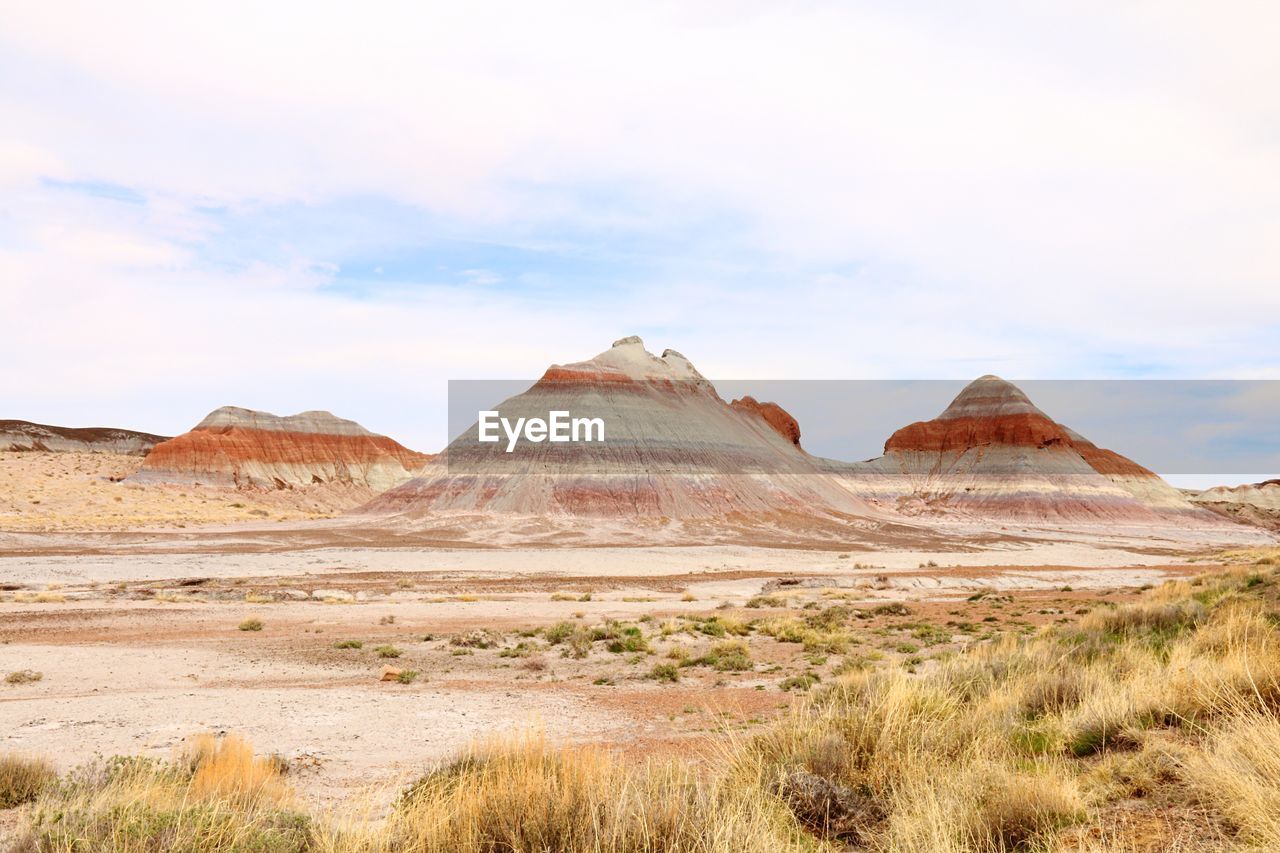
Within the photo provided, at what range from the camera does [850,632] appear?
22781 mm

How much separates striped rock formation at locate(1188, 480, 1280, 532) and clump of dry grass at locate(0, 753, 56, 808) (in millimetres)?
152768

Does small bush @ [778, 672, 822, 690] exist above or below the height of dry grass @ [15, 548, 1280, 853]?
below

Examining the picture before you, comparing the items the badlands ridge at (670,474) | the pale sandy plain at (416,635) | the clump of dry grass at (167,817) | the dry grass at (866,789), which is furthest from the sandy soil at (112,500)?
the dry grass at (866,789)

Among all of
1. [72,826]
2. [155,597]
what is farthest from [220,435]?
[72,826]

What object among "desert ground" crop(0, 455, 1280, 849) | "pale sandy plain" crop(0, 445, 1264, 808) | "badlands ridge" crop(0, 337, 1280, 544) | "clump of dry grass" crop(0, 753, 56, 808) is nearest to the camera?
"clump of dry grass" crop(0, 753, 56, 808)

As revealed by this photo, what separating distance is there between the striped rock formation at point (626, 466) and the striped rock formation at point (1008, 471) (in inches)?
1131

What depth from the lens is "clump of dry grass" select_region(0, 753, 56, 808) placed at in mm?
7355

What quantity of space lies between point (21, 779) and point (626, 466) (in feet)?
284

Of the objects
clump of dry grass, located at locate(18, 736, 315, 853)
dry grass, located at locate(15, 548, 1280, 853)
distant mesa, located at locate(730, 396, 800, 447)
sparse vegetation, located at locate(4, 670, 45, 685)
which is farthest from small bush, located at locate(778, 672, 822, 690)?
distant mesa, located at locate(730, 396, 800, 447)

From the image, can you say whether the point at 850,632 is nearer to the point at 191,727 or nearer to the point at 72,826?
the point at 191,727

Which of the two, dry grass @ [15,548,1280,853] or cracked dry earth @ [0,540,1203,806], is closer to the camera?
dry grass @ [15,548,1280,853]

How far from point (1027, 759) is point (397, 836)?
512 centimetres

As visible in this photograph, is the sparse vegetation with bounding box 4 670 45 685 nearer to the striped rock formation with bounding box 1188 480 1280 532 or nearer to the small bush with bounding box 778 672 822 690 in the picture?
the small bush with bounding box 778 672 822 690

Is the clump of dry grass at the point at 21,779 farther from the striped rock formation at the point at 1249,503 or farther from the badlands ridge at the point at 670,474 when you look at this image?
the striped rock formation at the point at 1249,503
